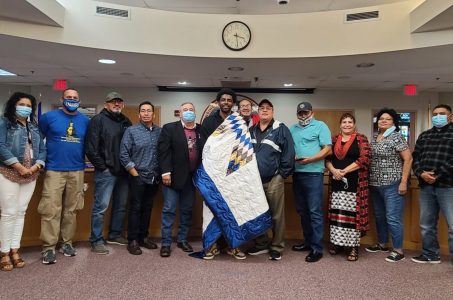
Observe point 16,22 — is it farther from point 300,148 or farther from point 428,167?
point 428,167

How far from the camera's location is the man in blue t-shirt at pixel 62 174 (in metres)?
2.78

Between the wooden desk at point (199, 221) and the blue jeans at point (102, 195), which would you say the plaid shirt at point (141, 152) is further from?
the wooden desk at point (199, 221)

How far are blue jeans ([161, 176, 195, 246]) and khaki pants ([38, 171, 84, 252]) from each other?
738mm

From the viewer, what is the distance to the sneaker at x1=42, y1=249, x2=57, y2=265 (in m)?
2.70

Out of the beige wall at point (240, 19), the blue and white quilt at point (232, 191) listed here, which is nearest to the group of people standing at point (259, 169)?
the blue and white quilt at point (232, 191)

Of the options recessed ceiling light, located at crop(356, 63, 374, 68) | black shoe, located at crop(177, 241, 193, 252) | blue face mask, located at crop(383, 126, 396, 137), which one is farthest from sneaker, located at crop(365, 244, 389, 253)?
recessed ceiling light, located at crop(356, 63, 374, 68)

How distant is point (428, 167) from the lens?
2.80 meters

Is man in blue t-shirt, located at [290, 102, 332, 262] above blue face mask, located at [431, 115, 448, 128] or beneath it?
beneath

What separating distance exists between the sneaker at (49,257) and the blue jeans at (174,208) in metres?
0.87

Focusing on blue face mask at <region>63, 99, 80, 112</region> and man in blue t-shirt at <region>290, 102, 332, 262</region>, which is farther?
man in blue t-shirt at <region>290, 102, 332, 262</region>

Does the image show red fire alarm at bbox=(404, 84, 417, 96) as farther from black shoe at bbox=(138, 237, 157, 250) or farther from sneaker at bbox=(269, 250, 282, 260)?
black shoe at bbox=(138, 237, 157, 250)

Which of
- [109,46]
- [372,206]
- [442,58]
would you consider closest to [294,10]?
[442,58]

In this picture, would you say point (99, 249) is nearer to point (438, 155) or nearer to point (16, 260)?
point (16, 260)

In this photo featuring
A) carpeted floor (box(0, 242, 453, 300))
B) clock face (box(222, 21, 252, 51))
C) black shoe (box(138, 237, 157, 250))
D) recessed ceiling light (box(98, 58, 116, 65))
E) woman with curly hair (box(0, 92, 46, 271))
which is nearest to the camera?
carpeted floor (box(0, 242, 453, 300))
